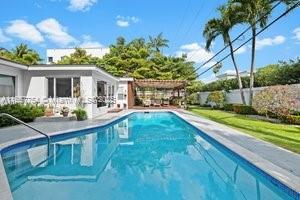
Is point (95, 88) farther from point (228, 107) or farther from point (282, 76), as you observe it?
point (228, 107)

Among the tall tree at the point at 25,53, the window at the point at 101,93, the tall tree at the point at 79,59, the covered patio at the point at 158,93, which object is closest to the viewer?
the window at the point at 101,93

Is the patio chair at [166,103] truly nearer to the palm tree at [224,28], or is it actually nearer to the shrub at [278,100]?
the palm tree at [224,28]

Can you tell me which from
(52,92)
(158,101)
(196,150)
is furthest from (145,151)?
(158,101)

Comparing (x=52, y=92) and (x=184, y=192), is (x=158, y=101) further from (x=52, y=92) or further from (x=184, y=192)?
(x=184, y=192)

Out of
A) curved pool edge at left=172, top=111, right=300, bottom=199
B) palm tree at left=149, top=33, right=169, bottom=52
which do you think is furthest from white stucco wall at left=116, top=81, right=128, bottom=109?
palm tree at left=149, top=33, right=169, bottom=52

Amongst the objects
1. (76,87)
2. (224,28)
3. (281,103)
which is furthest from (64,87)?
(224,28)

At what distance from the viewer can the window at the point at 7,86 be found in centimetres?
1752

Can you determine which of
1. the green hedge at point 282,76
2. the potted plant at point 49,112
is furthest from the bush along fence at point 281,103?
the potted plant at point 49,112

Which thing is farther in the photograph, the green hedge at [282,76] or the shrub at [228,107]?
the shrub at [228,107]

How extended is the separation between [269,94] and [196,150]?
8373mm

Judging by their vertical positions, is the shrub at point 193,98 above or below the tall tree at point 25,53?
below

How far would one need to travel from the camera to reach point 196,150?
1179 cm

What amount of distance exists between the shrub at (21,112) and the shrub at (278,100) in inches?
449

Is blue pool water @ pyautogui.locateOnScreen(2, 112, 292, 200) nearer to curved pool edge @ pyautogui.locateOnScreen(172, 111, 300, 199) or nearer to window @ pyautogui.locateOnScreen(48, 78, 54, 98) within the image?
curved pool edge @ pyautogui.locateOnScreen(172, 111, 300, 199)
